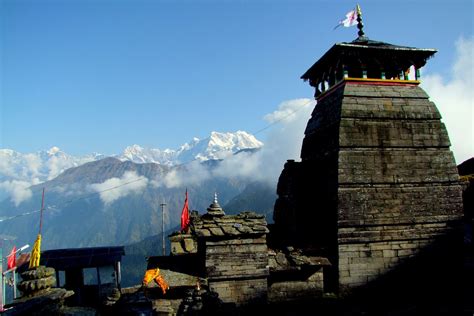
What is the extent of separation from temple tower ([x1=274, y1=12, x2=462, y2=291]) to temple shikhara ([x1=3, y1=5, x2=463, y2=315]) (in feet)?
0.15

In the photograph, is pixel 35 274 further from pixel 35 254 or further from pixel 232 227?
pixel 232 227

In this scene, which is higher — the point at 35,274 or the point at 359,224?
the point at 359,224

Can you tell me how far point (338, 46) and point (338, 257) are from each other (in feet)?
30.1

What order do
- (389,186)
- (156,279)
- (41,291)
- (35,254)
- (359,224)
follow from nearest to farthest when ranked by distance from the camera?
(41,291), (35,254), (156,279), (359,224), (389,186)

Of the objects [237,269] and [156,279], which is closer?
[156,279]

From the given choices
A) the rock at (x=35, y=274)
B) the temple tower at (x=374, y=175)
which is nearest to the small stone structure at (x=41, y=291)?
the rock at (x=35, y=274)

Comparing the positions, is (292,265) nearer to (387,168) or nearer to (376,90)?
(387,168)

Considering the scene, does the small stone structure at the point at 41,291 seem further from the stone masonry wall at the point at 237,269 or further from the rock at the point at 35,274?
the stone masonry wall at the point at 237,269

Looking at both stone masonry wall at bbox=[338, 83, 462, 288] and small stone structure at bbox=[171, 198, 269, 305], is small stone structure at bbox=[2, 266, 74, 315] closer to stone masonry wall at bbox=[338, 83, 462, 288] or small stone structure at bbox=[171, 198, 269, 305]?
small stone structure at bbox=[171, 198, 269, 305]

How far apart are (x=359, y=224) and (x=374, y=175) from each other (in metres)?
2.17

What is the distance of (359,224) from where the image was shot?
14086 mm

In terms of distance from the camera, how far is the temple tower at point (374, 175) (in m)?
14.1

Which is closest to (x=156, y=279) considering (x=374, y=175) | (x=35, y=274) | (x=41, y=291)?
(x=41, y=291)

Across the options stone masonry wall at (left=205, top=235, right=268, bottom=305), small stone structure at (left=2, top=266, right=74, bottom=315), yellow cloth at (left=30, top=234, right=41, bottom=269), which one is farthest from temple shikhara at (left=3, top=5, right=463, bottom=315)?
small stone structure at (left=2, top=266, right=74, bottom=315)
